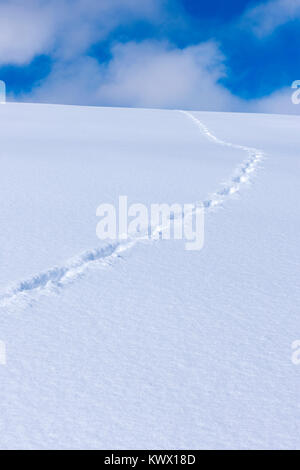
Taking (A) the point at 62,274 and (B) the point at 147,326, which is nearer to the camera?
(B) the point at 147,326

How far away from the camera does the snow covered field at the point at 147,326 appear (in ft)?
4.66

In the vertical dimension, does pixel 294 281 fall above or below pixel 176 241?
below

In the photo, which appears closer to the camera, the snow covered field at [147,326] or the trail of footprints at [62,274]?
the snow covered field at [147,326]

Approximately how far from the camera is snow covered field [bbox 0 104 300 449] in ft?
4.66

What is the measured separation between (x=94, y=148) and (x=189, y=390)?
5988mm

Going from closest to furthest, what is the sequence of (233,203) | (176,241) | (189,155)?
1. (176,241)
2. (233,203)
3. (189,155)

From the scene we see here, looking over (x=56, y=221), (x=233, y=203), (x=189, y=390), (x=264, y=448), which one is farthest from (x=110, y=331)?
(x=233, y=203)

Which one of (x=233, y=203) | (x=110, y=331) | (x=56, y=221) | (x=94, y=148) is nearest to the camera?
(x=110, y=331)

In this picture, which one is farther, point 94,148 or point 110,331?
point 94,148

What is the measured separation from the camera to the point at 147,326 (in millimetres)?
1971

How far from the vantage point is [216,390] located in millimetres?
1575

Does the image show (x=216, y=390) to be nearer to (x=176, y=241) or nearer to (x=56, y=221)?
(x=176, y=241)

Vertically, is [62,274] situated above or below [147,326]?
above
